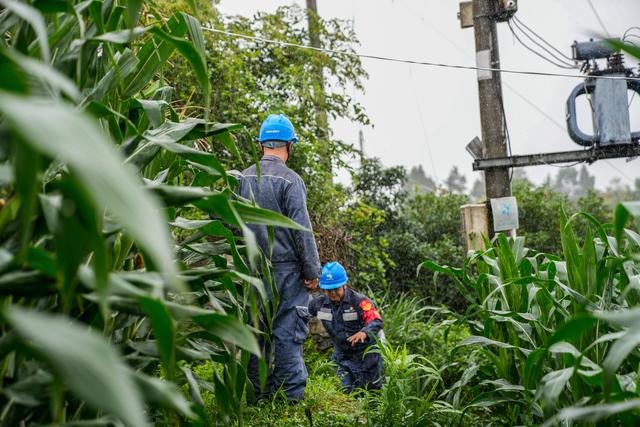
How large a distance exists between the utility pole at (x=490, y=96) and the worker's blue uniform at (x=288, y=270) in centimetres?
270

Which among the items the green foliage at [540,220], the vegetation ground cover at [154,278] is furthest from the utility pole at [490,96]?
the green foliage at [540,220]

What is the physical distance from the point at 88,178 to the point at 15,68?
0.30 metres

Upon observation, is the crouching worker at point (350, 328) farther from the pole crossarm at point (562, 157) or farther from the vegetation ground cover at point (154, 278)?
the pole crossarm at point (562, 157)

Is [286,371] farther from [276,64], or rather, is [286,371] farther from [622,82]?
[622,82]

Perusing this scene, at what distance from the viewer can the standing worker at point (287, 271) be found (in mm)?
3307

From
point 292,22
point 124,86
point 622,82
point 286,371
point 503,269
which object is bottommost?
point 286,371

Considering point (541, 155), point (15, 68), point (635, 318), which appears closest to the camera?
point (15, 68)

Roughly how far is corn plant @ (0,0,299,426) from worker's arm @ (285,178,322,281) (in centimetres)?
129

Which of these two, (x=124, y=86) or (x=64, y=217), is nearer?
(x=64, y=217)

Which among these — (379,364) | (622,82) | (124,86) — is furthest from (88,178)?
(622,82)

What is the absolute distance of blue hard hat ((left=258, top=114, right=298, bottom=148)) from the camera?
3604 mm

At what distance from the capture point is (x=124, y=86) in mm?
1692

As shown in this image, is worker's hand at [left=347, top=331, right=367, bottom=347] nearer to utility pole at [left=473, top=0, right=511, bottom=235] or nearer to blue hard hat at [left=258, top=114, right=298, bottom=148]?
blue hard hat at [left=258, top=114, right=298, bottom=148]

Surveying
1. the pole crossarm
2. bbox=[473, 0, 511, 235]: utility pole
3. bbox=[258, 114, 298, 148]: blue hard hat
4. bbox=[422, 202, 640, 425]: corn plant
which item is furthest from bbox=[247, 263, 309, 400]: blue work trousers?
the pole crossarm
